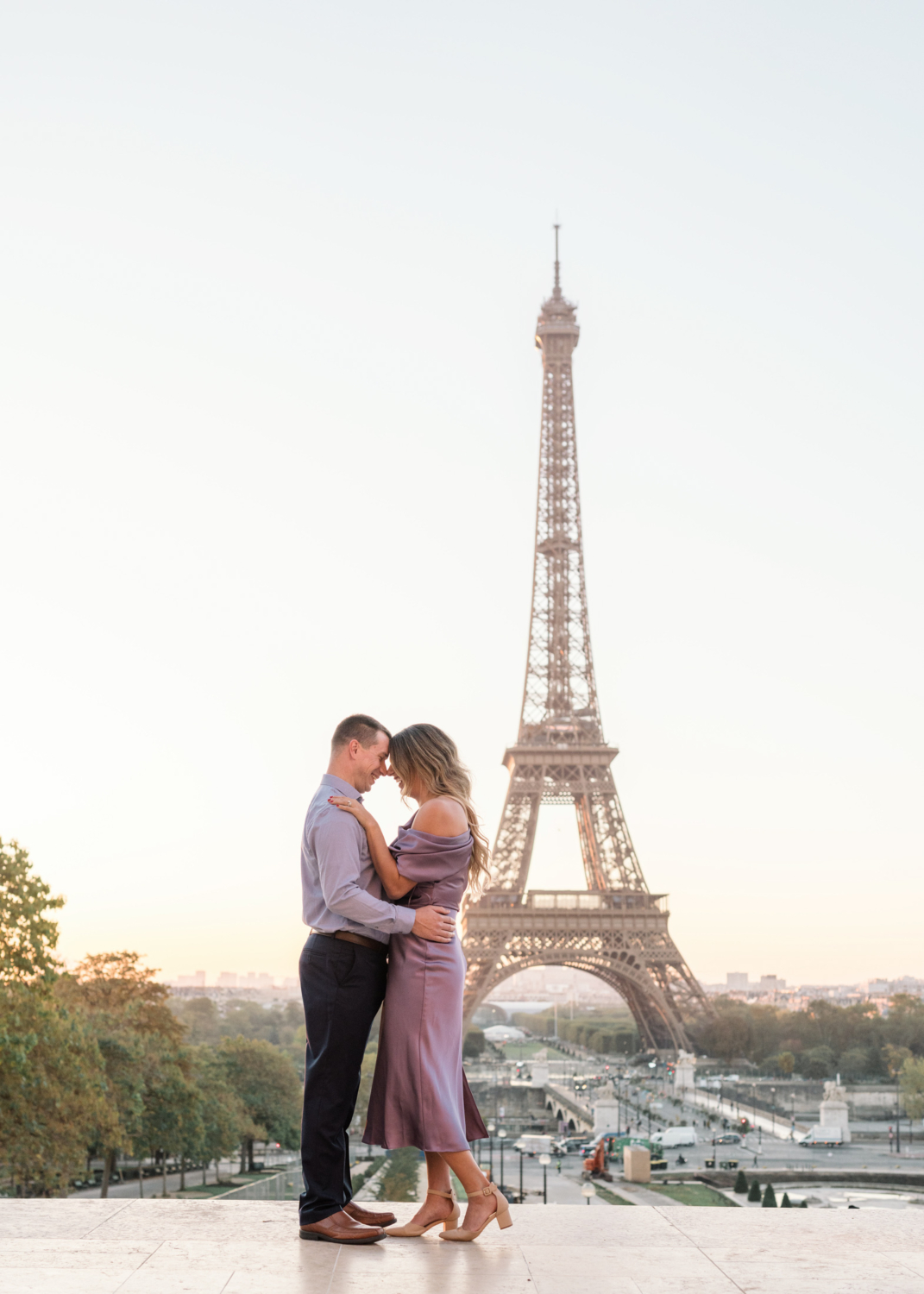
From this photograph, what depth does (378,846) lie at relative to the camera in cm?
588

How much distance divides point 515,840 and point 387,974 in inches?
1916

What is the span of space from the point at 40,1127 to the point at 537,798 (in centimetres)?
3485

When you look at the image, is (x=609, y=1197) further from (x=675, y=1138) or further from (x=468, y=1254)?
(x=468, y=1254)

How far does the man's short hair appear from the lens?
6.09m

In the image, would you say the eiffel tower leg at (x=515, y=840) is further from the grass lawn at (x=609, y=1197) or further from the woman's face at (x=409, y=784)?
the woman's face at (x=409, y=784)

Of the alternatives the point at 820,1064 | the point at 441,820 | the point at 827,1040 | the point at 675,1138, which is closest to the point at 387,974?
the point at 441,820

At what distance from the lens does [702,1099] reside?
6762 cm

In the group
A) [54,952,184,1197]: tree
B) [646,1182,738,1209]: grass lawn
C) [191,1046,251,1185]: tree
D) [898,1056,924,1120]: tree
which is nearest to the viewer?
[54,952,184,1197]: tree

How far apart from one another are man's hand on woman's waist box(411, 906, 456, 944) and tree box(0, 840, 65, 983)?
17.7m

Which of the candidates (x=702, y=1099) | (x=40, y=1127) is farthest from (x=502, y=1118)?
(x=40, y=1127)

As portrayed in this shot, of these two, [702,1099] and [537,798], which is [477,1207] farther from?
[702,1099]

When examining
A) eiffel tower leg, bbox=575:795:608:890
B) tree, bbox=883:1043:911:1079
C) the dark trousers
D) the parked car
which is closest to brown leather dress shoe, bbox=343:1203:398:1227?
the dark trousers

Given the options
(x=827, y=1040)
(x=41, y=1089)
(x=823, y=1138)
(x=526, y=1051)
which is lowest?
(x=526, y=1051)

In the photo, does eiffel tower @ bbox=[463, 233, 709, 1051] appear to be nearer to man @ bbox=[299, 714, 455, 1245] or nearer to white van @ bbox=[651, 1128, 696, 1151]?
white van @ bbox=[651, 1128, 696, 1151]
